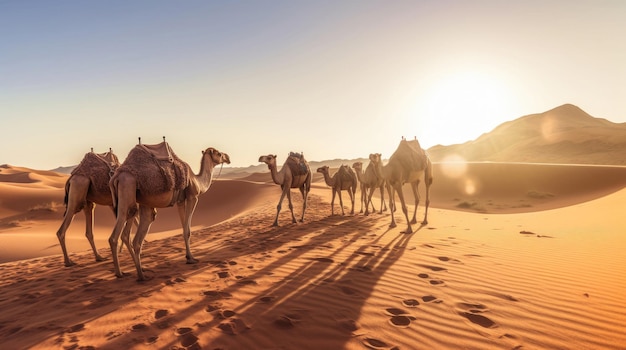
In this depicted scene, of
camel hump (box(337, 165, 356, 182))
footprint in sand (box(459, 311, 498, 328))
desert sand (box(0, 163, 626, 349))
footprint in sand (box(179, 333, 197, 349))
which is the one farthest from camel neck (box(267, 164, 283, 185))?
footprint in sand (box(459, 311, 498, 328))

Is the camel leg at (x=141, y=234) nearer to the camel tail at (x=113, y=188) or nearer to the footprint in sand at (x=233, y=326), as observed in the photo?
the camel tail at (x=113, y=188)

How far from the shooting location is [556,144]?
5731cm

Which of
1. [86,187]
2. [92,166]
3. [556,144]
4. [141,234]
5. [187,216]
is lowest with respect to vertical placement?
[141,234]

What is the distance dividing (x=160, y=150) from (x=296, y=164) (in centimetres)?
625

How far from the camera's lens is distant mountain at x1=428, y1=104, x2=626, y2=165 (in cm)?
4591

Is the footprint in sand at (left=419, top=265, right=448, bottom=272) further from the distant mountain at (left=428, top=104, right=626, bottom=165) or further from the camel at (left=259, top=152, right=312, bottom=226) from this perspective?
the distant mountain at (left=428, top=104, right=626, bottom=165)

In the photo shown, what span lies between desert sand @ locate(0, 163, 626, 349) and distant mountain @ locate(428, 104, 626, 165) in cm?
4717

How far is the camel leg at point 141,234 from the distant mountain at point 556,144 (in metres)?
52.9

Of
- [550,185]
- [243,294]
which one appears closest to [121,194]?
[243,294]

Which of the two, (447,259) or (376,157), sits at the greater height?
(376,157)

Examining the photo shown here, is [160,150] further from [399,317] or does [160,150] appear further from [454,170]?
[454,170]

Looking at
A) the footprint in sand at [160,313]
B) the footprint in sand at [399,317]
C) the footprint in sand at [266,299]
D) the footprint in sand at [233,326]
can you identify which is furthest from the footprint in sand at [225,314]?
the footprint in sand at [399,317]

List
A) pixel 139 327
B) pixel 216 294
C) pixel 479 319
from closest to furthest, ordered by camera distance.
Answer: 1. pixel 139 327
2. pixel 479 319
3. pixel 216 294

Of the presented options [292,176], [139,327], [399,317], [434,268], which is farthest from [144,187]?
[292,176]
